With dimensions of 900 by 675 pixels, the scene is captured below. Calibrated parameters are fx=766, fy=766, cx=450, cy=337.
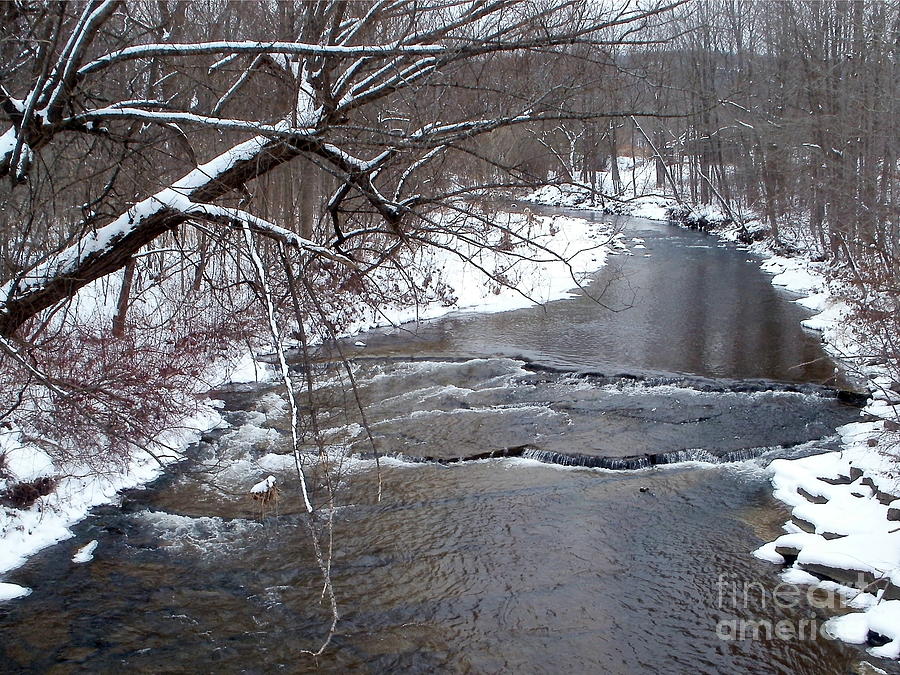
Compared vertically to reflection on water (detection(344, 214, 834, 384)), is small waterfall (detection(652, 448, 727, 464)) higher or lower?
lower

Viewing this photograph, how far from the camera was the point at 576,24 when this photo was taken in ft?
8.95

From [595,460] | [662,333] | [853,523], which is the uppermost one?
[662,333]

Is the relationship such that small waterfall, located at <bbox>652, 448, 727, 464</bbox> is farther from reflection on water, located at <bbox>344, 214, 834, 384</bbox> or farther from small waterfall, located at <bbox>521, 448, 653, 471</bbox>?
reflection on water, located at <bbox>344, 214, 834, 384</bbox>

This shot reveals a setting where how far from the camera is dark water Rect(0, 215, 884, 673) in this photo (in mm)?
5445

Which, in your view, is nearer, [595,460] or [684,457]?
[595,460]

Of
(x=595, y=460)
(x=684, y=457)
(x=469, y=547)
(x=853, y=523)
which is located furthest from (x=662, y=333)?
(x=469, y=547)

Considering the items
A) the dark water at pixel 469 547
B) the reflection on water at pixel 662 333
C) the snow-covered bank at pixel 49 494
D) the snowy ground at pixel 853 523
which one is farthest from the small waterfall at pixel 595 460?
the snow-covered bank at pixel 49 494

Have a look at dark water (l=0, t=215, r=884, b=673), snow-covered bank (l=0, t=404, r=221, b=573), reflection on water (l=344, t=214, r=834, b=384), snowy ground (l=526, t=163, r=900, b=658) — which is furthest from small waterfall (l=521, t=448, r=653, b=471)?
snow-covered bank (l=0, t=404, r=221, b=573)

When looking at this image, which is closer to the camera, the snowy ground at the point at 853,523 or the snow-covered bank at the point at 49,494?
the snowy ground at the point at 853,523

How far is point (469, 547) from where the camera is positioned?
6.82 metres

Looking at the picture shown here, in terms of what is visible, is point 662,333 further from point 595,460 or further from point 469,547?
point 469,547

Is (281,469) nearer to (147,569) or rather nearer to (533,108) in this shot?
(147,569)

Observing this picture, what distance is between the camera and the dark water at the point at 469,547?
545cm

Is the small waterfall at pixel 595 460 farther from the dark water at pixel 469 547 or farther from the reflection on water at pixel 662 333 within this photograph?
the reflection on water at pixel 662 333
